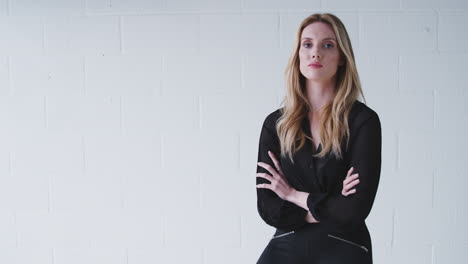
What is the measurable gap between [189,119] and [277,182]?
881 millimetres

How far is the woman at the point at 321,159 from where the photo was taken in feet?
4.28

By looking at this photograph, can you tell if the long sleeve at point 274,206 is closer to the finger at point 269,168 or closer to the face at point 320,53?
the finger at point 269,168

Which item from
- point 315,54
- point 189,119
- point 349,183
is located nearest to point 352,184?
point 349,183

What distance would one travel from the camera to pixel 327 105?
142 centimetres

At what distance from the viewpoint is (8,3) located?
2197 mm

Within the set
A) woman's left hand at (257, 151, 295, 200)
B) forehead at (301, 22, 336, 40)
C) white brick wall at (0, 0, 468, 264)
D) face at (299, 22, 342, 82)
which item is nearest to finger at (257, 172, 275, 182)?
woman's left hand at (257, 151, 295, 200)

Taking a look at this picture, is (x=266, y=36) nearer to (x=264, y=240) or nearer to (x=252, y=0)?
(x=252, y=0)

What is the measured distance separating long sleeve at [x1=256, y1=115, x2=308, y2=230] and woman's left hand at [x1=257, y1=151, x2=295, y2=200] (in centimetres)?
2

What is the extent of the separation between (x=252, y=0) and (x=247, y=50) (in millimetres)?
262

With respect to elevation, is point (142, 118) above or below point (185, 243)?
above

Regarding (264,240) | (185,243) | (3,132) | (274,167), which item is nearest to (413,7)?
(274,167)

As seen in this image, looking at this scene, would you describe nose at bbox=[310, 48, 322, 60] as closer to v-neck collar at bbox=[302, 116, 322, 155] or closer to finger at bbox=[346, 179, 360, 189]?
v-neck collar at bbox=[302, 116, 322, 155]

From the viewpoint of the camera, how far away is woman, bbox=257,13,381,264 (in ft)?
4.28

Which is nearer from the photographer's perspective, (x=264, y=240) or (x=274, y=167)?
(x=274, y=167)
